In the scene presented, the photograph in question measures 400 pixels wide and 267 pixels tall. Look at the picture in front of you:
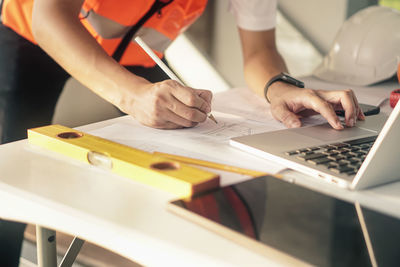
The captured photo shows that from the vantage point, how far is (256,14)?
1.58 meters

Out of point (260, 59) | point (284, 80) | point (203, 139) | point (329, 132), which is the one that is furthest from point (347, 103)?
point (260, 59)

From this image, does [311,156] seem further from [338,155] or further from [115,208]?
[115,208]

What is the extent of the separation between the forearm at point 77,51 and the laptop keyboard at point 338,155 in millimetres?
387

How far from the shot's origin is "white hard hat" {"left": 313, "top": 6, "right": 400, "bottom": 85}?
5.07 feet

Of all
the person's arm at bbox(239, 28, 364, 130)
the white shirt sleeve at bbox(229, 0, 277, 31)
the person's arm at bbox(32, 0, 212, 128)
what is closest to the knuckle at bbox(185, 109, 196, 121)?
the person's arm at bbox(32, 0, 212, 128)

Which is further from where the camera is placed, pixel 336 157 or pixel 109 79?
pixel 109 79

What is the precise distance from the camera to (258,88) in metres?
1.37

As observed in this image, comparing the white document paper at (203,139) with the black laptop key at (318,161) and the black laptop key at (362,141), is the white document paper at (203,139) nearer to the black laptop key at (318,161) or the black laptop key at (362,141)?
the black laptop key at (318,161)

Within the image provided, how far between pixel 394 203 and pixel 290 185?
147mm

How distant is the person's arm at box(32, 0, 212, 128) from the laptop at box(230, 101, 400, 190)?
0.14 m

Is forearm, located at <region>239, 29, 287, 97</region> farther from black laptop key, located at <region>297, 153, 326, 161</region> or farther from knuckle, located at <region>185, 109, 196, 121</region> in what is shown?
black laptop key, located at <region>297, 153, 326, 161</region>

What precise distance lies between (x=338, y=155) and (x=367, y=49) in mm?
846

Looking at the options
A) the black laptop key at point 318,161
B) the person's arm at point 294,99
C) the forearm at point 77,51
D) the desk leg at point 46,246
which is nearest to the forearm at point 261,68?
the person's arm at point 294,99

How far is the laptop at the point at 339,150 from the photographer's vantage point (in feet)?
2.30
